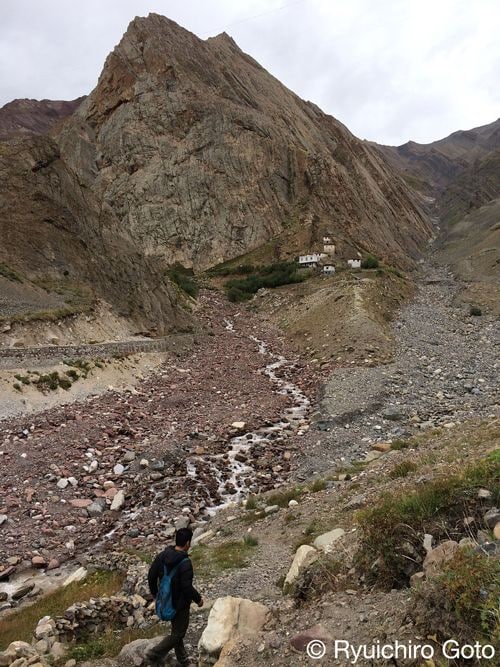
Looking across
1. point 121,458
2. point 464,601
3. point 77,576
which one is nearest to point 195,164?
point 121,458

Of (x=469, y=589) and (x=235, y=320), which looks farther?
(x=235, y=320)

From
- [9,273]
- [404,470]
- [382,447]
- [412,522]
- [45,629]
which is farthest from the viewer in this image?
[9,273]

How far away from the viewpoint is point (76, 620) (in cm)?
773

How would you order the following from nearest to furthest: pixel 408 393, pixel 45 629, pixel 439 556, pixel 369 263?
pixel 439 556, pixel 45 629, pixel 408 393, pixel 369 263

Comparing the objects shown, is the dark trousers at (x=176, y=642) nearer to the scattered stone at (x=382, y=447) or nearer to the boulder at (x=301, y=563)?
the boulder at (x=301, y=563)

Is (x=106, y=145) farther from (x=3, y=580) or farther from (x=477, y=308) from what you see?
(x=3, y=580)

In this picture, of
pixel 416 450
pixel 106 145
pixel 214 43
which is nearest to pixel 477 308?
pixel 416 450

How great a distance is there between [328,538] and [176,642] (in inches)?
141

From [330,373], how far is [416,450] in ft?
46.3

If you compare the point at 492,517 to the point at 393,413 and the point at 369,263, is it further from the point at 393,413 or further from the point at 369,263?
the point at 369,263

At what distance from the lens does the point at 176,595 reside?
619cm

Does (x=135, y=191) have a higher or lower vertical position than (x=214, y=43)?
lower

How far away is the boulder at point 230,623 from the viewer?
20.0 ft

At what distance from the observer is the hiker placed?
617cm
